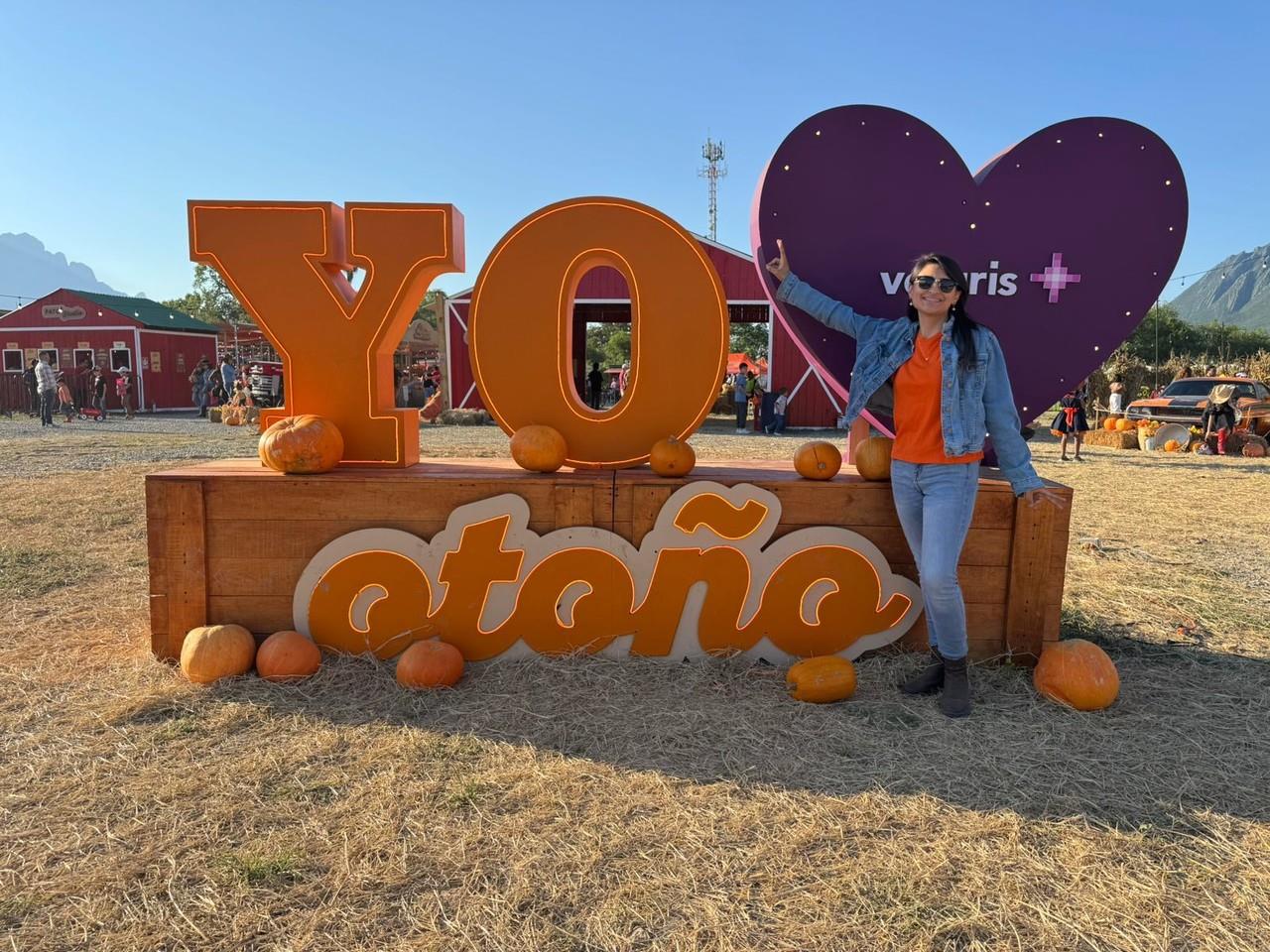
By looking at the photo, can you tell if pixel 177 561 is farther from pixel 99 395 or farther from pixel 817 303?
pixel 99 395

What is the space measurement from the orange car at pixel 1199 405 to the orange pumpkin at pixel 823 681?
18.3 metres

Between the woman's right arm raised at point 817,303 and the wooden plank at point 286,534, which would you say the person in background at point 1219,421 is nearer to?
the woman's right arm raised at point 817,303

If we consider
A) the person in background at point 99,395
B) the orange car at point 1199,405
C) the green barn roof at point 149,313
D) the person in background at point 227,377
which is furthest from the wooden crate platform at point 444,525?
the green barn roof at point 149,313

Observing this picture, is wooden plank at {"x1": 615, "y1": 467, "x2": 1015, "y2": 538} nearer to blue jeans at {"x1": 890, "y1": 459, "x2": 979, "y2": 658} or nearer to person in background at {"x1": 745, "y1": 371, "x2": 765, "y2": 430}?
blue jeans at {"x1": 890, "y1": 459, "x2": 979, "y2": 658}

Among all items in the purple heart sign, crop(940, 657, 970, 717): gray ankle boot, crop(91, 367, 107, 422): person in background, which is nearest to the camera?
crop(940, 657, 970, 717): gray ankle boot

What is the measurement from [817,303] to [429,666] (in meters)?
2.66

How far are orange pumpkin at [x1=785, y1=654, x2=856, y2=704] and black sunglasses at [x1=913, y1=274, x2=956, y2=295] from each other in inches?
68.5

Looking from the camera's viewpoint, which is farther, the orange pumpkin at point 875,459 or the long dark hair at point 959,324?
the orange pumpkin at point 875,459

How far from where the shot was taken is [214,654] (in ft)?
12.4

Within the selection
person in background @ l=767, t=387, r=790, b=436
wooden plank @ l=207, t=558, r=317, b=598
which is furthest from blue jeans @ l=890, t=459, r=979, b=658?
person in background @ l=767, t=387, r=790, b=436

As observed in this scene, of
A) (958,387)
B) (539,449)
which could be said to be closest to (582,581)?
(539,449)

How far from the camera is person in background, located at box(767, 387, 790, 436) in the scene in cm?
1998

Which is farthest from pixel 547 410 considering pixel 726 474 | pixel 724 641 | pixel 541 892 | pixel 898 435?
pixel 541 892

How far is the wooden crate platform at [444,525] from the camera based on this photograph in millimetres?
4008
